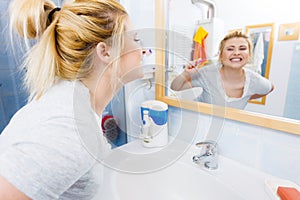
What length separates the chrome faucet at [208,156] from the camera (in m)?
0.83

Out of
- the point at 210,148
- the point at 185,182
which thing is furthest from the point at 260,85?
the point at 185,182

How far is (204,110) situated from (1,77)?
1015mm

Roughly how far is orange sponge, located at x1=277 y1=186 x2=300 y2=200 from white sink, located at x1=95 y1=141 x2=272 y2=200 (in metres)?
0.06

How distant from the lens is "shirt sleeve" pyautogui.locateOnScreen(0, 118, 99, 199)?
0.37m

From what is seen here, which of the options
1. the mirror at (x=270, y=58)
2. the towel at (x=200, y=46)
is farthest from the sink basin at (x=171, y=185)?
the towel at (x=200, y=46)

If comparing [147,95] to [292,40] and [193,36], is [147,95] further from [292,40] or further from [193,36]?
[292,40]

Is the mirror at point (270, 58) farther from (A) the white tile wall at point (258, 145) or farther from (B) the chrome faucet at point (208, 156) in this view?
(B) the chrome faucet at point (208, 156)

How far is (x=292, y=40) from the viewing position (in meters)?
0.69

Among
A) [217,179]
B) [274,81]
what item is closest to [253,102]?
[274,81]

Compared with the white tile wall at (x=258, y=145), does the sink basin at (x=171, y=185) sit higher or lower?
lower

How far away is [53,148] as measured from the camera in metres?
0.40

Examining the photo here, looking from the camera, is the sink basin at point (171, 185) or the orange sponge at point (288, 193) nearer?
the orange sponge at point (288, 193)

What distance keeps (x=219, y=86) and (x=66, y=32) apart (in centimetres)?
70

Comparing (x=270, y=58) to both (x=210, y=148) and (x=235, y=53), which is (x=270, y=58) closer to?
(x=235, y=53)
